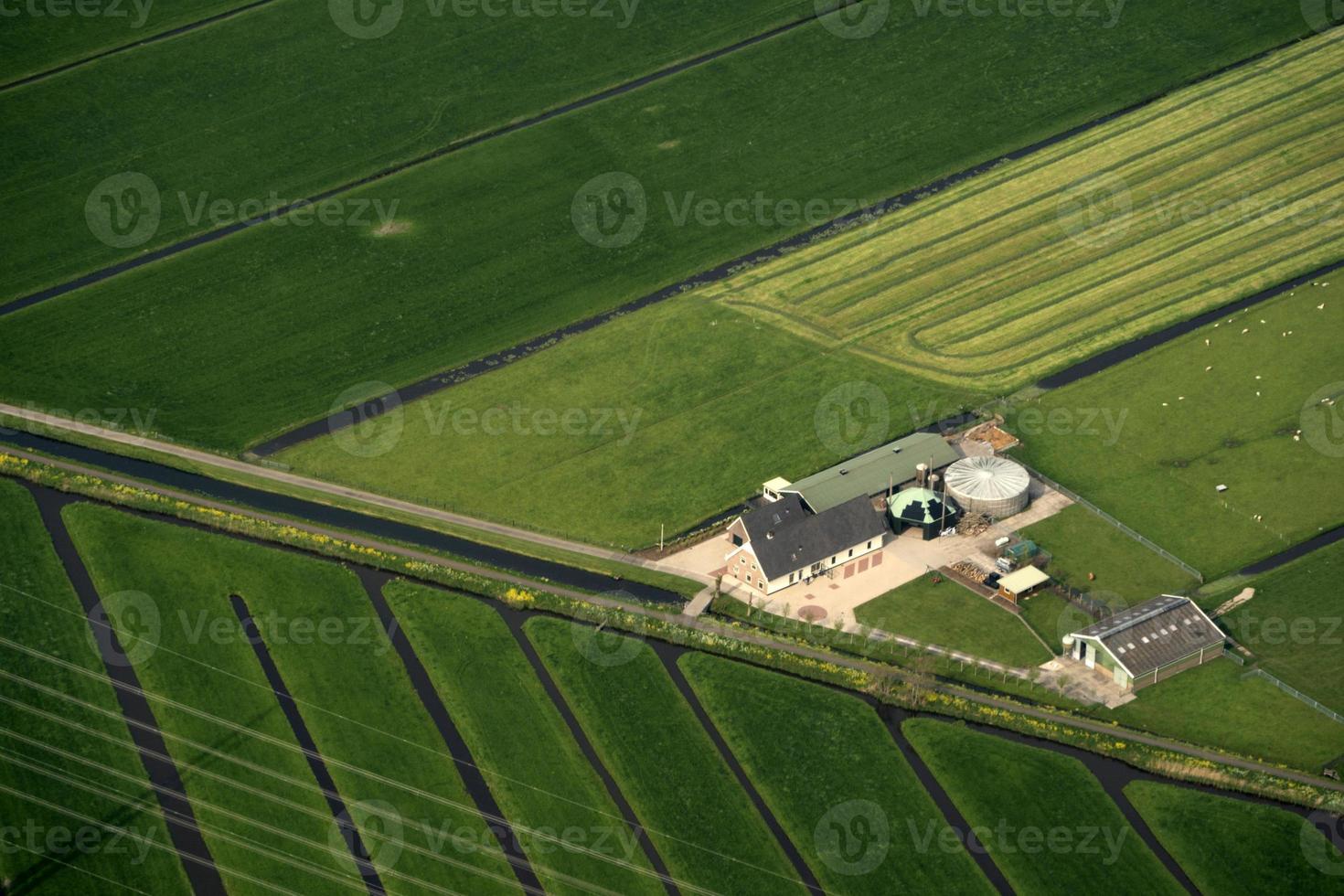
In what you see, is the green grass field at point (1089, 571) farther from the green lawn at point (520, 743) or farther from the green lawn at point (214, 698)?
the green lawn at point (214, 698)

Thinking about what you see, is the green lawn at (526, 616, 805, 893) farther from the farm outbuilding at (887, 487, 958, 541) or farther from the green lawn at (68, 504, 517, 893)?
the farm outbuilding at (887, 487, 958, 541)

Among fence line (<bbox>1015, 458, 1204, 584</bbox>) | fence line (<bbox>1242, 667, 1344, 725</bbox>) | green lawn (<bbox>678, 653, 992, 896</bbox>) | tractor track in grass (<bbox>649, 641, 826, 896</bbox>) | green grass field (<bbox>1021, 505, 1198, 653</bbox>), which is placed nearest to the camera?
green lawn (<bbox>678, 653, 992, 896</bbox>)

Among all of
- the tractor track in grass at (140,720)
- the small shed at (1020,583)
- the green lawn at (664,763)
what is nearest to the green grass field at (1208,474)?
the small shed at (1020,583)

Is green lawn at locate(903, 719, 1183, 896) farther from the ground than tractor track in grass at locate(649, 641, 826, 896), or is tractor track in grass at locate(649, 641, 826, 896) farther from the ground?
tractor track in grass at locate(649, 641, 826, 896)

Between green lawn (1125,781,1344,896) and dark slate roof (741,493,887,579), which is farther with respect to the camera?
dark slate roof (741,493,887,579)

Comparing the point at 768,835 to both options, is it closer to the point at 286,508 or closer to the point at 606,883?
the point at 606,883

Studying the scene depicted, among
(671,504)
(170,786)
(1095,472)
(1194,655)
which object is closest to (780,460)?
(671,504)

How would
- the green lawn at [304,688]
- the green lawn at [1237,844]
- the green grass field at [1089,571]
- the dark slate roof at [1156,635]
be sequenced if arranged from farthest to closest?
the green grass field at [1089,571] < the dark slate roof at [1156,635] < the green lawn at [304,688] < the green lawn at [1237,844]

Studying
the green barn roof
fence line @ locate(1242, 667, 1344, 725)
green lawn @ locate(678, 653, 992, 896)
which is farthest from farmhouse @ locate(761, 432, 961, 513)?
fence line @ locate(1242, 667, 1344, 725)
